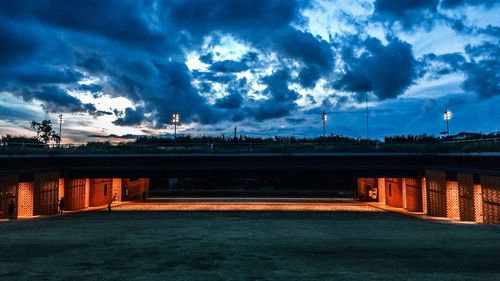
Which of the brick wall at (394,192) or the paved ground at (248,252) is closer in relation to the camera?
the paved ground at (248,252)

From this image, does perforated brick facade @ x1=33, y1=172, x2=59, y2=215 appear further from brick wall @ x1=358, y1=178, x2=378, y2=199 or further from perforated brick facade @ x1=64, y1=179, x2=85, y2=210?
brick wall @ x1=358, y1=178, x2=378, y2=199

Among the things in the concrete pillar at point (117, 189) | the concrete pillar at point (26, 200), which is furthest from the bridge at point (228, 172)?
the concrete pillar at point (117, 189)

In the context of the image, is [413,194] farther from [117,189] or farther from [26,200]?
[26,200]

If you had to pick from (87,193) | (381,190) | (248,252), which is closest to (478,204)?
(381,190)

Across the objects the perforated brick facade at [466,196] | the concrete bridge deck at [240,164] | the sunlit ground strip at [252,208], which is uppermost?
the concrete bridge deck at [240,164]

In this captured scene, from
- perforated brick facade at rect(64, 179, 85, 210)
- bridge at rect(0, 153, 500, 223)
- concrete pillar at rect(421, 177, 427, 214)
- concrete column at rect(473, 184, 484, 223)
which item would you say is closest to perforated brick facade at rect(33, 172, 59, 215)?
bridge at rect(0, 153, 500, 223)

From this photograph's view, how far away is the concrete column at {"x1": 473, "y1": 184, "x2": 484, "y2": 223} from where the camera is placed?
86.2 ft

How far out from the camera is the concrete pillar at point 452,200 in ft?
96.9

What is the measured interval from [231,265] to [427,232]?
533 inches

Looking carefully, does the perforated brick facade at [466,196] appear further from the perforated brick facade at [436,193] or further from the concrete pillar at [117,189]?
the concrete pillar at [117,189]

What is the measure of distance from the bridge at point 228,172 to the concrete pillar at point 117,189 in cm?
304

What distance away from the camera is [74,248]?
1606cm

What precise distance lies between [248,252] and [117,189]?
36261 millimetres

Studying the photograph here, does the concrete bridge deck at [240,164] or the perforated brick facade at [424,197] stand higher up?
the concrete bridge deck at [240,164]
